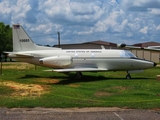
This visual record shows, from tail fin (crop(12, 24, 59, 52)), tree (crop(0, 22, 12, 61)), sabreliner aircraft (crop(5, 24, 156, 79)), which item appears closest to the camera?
sabreliner aircraft (crop(5, 24, 156, 79))

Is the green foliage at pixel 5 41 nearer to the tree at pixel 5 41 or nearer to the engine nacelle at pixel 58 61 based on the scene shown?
the tree at pixel 5 41

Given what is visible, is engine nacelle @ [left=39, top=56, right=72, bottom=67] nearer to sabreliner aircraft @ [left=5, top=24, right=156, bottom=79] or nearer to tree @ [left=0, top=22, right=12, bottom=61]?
sabreliner aircraft @ [left=5, top=24, right=156, bottom=79]

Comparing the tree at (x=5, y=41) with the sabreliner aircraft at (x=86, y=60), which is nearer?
the sabreliner aircraft at (x=86, y=60)

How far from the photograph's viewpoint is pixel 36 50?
2516cm

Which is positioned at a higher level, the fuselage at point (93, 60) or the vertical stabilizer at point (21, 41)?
the vertical stabilizer at point (21, 41)

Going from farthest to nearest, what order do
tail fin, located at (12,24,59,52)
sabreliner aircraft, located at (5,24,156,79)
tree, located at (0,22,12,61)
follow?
tree, located at (0,22,12,61), tail fin, located at (12,24,59,52), sabreliner aircraft, located at (5,24,156,79)

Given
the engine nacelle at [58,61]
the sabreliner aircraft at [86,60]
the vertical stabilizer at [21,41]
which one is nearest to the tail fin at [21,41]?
the vertical stabilizer at [21,41]

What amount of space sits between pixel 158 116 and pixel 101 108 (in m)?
2.15

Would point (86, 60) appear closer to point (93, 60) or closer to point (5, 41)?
point (93, 60)

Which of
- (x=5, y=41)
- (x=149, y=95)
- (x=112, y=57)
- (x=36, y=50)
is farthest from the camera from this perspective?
(x=5, y=41)

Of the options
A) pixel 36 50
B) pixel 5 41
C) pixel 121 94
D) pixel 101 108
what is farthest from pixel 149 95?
pixel 5 41

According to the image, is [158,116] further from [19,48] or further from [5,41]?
[5,41]

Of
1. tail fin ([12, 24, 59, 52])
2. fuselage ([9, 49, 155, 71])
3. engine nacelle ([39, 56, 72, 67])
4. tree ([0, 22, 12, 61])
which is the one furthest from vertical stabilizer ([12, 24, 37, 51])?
tree ([0, 22, 12, 61])

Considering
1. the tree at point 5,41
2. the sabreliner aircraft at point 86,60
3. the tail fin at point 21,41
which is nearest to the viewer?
the sabreliner aircraft at point 86,60
